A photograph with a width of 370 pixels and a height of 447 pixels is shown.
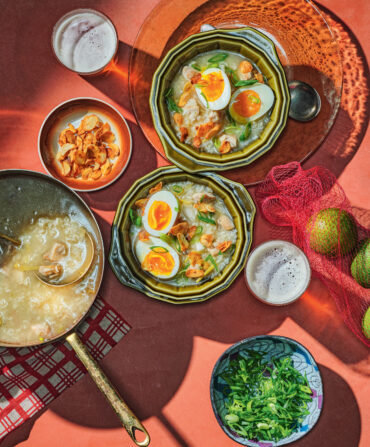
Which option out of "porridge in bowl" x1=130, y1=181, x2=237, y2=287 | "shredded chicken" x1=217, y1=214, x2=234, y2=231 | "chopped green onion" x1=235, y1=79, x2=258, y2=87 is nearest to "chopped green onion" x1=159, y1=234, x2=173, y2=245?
"porridge in bowl" x1=130, y1=181, x2=237, y2=287

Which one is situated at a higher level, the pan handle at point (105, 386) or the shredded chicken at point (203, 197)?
the shredded chicken at point (203, 197)

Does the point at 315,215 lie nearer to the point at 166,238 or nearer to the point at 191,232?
the point at 191,232

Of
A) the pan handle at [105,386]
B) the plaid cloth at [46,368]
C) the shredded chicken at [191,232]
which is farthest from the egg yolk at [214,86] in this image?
the pan handle at [105,386]

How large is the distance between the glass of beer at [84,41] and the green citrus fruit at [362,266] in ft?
4.26

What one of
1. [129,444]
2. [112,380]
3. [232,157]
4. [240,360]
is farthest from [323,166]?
[129,444]

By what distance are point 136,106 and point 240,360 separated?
1.14m

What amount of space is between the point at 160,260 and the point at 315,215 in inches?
25.8

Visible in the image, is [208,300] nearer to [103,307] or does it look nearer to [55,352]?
[103,307]

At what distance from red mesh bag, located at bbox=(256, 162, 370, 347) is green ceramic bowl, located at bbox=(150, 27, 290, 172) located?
15cm

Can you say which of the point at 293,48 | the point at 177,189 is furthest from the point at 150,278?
the point at 293,48

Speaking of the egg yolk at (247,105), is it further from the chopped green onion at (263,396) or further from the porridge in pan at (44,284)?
the chopped green onion at (263,396)

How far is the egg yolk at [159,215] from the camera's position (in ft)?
5.21

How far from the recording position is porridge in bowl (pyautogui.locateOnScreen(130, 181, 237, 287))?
1.59m

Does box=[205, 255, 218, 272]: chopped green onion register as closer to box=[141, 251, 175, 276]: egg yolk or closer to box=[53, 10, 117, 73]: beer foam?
box=[141, 251, 175, 276]: egg yolk
